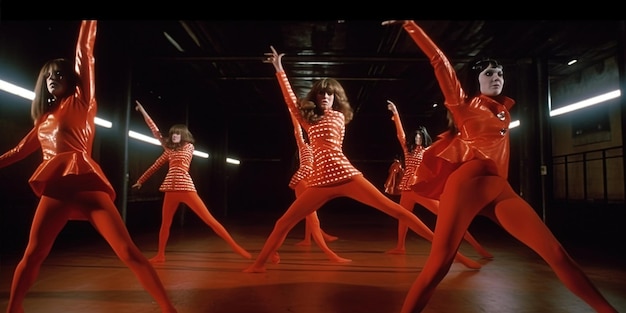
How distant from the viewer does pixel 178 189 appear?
504 cm

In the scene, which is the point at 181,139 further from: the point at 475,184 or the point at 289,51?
the point at 475,184

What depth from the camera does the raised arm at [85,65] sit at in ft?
9.04

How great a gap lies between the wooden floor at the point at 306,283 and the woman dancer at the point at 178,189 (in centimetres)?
33

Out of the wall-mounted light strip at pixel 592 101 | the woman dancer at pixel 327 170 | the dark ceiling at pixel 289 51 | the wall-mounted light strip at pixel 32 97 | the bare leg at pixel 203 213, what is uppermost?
the dark ceiling at pixel 289 51

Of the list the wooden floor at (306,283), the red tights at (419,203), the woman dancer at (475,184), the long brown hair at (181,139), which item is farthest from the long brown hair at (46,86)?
the red tights at (419,203)

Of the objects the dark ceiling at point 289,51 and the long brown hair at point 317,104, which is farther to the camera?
the dark ceiling at point 289,51

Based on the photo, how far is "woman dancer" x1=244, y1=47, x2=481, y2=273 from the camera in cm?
370

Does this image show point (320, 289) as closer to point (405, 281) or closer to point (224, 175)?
point (405, 281)

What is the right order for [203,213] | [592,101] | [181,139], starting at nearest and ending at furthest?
1. [203,213]
2. [181,139]
3. [592,101]

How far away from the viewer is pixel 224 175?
1374 cm

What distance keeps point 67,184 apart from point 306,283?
7.45ft

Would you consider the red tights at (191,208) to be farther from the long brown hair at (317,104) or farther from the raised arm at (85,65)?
the raised arm at (85,65)

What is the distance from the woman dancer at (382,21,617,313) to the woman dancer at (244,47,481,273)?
0.92m

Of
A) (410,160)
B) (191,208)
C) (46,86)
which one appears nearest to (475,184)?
(46,86)
